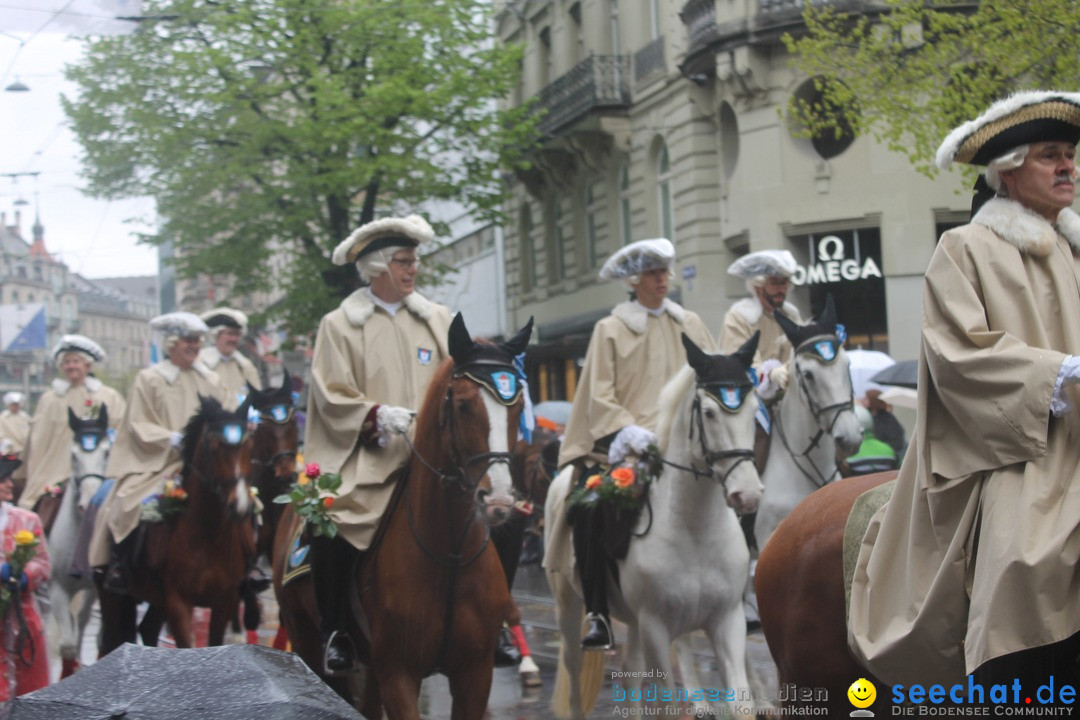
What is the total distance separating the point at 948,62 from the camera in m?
14.1

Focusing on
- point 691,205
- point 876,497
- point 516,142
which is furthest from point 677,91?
point 876,497

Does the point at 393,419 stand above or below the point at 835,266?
below

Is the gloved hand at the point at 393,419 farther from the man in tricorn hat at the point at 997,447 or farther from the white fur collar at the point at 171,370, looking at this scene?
the white fur collar at the point at 171,370

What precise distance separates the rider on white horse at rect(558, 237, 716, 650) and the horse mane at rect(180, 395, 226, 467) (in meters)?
2.70

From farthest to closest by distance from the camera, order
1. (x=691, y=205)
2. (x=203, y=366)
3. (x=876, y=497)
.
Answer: (x=691, y=205) < (x=203, y=366) < (x=876, y=497)

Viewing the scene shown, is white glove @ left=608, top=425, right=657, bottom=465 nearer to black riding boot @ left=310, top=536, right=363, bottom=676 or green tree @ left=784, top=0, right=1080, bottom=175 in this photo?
black riding boot @ left=310, top=536, right=363, bottom=676

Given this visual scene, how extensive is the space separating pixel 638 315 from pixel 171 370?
4474mm

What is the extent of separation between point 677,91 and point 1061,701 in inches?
939

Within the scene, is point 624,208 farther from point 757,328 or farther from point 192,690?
point 192,690

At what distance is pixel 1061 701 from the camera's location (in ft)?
14.3

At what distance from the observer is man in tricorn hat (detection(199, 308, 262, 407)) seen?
45.1ft

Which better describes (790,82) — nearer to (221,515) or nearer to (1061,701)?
(221,515)

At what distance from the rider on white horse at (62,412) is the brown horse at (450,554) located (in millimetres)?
7642

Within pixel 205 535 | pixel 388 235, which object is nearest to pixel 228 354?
pixel 205 535
